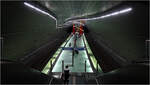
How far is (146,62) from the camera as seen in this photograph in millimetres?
3424

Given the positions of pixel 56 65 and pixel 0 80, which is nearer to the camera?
pixel 0 80

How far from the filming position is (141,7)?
512 centimetres

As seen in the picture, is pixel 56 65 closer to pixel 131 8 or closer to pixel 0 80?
pixel 131 8

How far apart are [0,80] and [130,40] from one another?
5582 millimetres

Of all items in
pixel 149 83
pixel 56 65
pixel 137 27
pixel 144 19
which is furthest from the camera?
pixel 56 65

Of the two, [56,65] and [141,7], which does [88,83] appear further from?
[56,65]

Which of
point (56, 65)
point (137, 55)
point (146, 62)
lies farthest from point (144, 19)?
point (56, 65)

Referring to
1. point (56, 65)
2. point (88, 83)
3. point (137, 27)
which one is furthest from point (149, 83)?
point (56, 65)

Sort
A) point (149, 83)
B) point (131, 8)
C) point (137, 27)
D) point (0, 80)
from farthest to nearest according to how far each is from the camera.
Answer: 1. point (131, 8)
2. point (137, 27)
3. point (149, 83)
4. point (0, 80)

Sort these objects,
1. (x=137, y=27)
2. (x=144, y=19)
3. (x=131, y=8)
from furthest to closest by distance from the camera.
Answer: (x=131, y=8) < (x=137, y=27) < (x=144, y=19)

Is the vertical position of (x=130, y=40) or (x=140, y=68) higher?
(x=130, y=40)

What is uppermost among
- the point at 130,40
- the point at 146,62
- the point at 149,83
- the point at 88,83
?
the point at 130,40

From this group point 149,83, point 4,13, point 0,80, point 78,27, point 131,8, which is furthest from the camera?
point 78,27

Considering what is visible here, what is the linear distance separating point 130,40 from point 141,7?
169cm
